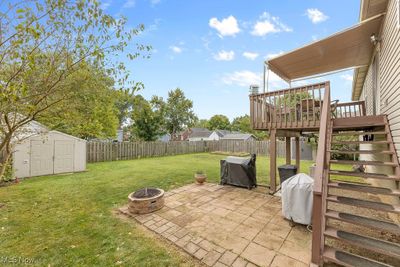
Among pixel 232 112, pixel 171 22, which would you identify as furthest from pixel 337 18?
pixel 232 112

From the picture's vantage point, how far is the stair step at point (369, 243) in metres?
2.08

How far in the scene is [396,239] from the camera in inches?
114

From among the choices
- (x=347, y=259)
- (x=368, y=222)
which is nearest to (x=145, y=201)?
(x=347, y=259)

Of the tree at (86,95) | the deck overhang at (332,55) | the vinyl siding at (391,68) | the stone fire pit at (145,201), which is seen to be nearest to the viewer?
the tree at (86,95)

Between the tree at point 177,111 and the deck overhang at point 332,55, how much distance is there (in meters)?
17.1

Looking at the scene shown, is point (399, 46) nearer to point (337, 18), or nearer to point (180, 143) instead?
point (337, 18)

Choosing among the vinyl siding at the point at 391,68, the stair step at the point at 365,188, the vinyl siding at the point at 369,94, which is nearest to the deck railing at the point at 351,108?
the vinyl siding at the point at 369,94

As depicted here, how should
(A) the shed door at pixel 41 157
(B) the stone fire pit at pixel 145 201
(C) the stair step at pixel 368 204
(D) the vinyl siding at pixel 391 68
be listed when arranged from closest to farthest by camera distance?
(C) the stair step at pixel 368 204, (D) the vinyl siding at pixel 391 68, (B) the stone fire pit at pixel 145 201, (A) the shed door at pixel 41 157

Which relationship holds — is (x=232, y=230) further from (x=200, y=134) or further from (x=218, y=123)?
(x=218, y=123)

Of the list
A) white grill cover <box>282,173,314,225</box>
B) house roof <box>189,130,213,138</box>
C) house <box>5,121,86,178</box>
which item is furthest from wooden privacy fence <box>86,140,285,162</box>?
house roof <box>189,130,213,138</box>

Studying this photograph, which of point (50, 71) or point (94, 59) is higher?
point (94, 59)

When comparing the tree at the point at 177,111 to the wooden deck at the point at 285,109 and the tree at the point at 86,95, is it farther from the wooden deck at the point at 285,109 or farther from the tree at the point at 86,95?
the tree at the point at 86,95

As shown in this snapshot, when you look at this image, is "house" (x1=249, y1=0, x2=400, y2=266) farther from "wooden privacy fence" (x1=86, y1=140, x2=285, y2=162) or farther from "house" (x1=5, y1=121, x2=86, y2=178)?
"wooden privacy fence" (x1=86, y1=140, x2=285, y2=162)

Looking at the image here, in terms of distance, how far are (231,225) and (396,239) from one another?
259 cm
